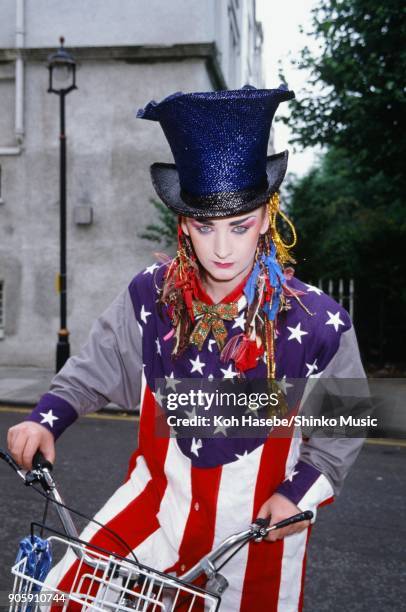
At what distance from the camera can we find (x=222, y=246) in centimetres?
191

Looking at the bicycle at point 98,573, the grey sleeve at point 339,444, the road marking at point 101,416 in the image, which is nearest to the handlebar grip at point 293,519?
the bicycle at point 98,573

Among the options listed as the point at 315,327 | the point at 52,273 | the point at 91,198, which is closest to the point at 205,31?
the point at 91,198

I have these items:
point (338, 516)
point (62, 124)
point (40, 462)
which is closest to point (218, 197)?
point (40, 462)

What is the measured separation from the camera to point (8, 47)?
13.4 metres

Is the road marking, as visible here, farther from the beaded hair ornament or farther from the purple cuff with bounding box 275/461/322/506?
the purple cuff with bounding box 275/461/322/506

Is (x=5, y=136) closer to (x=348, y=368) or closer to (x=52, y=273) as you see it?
(x=52, y=273)

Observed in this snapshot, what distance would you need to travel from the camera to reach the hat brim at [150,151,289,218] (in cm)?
185

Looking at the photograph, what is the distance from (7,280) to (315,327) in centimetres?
1258

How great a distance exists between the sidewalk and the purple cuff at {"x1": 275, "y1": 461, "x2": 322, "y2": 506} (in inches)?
276

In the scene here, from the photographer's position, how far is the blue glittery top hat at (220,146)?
1743 mm

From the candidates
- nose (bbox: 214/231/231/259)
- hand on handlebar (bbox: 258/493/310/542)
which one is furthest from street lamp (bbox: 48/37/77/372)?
hand on handlebar (bbox: 258/493/310/542)

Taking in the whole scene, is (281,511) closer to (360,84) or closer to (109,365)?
(109,365)

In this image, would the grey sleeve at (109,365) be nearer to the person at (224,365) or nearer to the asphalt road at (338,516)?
the person at (224,365)

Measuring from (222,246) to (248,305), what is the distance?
0.19m
